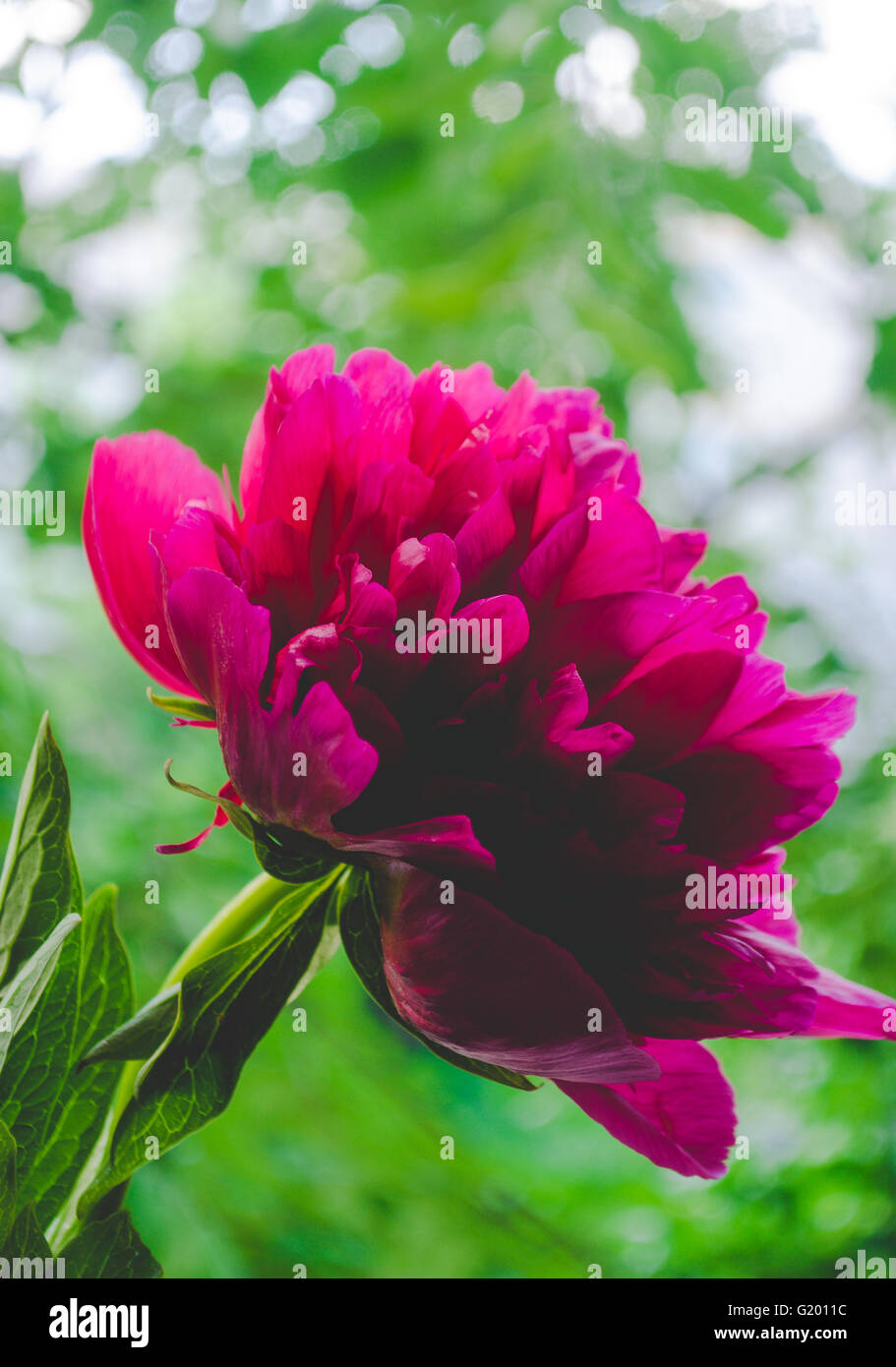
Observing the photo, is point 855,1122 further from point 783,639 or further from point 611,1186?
point 783,639

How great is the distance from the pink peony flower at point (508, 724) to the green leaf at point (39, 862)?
2 centimetres

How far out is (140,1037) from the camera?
14 cm

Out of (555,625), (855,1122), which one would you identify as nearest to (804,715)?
(555,625)

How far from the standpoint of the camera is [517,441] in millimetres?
153

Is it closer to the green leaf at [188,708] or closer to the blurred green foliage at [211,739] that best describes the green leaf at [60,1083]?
the green leaf at [188,708]

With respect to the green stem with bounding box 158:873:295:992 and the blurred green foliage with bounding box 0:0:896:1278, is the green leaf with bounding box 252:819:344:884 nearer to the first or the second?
the green stem with bounding box 158:873:295:992

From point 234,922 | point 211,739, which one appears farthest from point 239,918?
point 211,739

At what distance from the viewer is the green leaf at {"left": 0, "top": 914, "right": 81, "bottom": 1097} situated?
0.14 m

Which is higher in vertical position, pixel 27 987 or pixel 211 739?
pixel 211 739

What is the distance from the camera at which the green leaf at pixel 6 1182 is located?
0.14 meters

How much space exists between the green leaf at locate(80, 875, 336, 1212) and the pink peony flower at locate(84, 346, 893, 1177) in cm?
2

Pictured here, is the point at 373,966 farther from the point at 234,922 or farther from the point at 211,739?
the point at 211,739

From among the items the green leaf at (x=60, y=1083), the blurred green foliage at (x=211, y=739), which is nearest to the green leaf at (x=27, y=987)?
the green leaf at (x=60, y=1083)

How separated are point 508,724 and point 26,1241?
87mm
